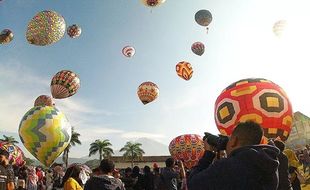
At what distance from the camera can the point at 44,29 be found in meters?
19.8

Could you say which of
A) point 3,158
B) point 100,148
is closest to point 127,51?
point 3,158

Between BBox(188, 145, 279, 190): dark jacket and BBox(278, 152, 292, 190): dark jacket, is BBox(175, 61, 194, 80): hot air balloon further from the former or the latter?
BBox(188, 145, 279, 190): dark jacket

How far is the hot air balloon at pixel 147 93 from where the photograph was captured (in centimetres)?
2859

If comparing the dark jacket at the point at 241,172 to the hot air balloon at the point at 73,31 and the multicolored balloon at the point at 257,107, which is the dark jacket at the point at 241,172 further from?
the hot air balloon at the point at 73,31

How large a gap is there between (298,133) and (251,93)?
33.0 meters

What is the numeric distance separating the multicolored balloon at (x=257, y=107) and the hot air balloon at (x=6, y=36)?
21.4 meters

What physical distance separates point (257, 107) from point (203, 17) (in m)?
16.2

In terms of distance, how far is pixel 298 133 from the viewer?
40.9m

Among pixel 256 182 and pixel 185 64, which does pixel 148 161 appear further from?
pixel 256 182

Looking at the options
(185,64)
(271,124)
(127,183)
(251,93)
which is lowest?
(127,183)

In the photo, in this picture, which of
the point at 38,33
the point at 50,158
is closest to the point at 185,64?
the point at 38,33

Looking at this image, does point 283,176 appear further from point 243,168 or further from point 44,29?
point 44,29

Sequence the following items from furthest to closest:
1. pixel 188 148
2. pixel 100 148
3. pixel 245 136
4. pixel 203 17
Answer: pixel 100 148 → pixel 203 17 → pixel 188 148 → pixel 245 136

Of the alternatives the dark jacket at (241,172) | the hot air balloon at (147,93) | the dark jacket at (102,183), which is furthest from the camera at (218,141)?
the hot air balloon at (147,93)
